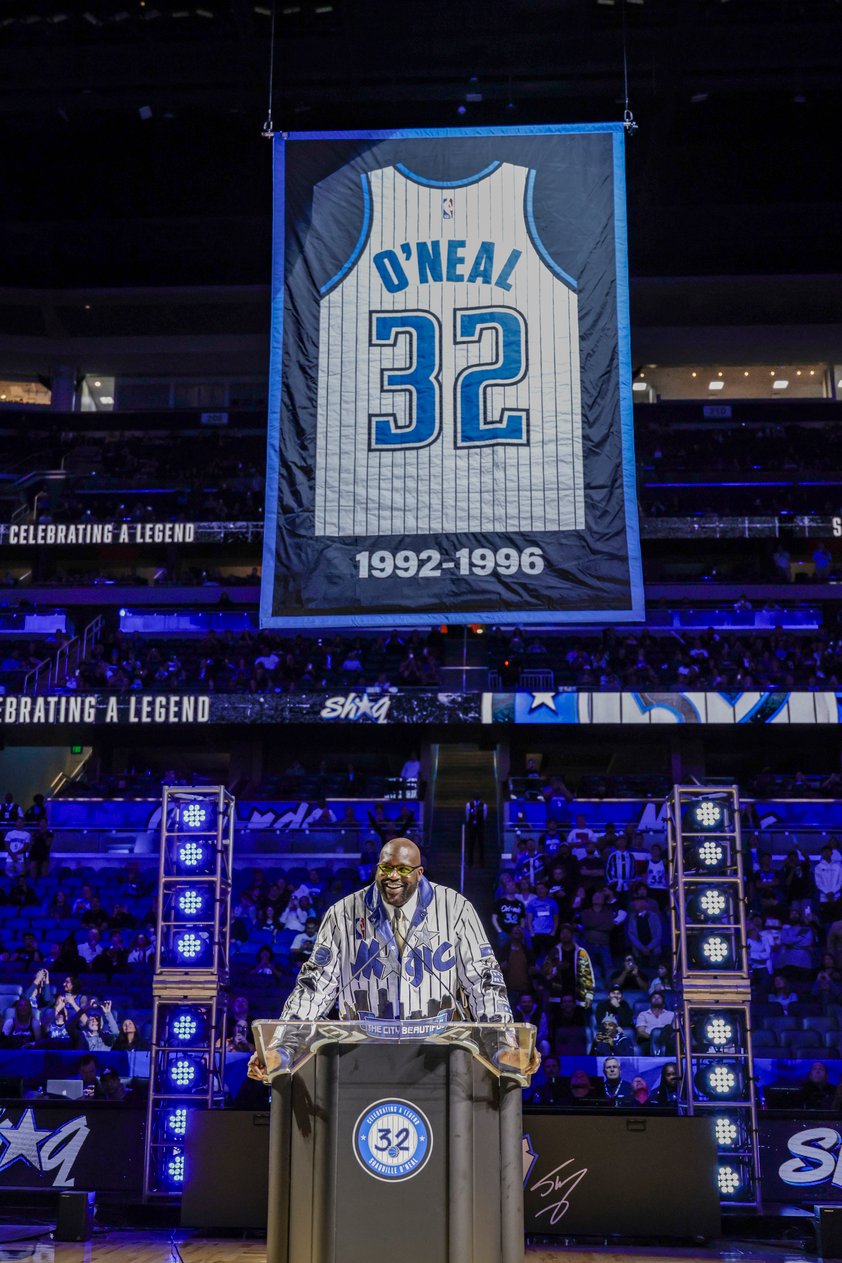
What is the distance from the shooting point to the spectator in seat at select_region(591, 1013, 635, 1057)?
1166cm

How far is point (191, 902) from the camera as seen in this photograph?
991 centimetres

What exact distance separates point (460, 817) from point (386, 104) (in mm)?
11838

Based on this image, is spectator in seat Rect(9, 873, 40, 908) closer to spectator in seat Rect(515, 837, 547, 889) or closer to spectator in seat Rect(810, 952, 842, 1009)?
spectator in seat Rect(515, 837, 547, 889)

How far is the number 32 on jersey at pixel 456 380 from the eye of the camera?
7.73m

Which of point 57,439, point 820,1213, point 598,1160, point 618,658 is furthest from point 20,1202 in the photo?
point 57,439

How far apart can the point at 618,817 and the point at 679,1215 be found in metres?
13.5

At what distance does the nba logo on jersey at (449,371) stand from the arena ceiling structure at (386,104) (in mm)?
7598

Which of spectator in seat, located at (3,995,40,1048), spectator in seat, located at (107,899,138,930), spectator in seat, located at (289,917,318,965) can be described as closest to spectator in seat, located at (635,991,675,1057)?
spectator in seat, located at (289,917,318,965)

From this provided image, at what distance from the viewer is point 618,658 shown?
24.3 meters

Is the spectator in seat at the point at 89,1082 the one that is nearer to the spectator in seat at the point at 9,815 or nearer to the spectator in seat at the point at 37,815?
the spectator in seat at the point at 37,815

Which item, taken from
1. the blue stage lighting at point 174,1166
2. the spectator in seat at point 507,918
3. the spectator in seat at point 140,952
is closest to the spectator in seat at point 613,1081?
the blue stage lighting at point 174,1166

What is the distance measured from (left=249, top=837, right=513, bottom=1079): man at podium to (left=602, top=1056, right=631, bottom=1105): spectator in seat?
7.13 metres

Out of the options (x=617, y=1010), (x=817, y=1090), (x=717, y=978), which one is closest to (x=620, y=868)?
(x=617, y=1010)
